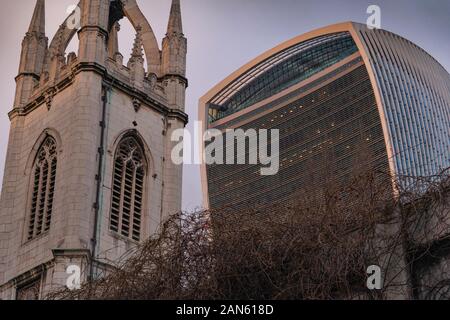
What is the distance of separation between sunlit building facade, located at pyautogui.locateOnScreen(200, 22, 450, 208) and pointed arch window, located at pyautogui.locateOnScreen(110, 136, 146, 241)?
75677 mm

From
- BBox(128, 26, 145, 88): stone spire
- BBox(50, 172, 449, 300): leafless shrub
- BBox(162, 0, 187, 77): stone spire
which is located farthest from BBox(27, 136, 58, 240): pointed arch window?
BBox(50, 172, 449, 300): leafless shrub

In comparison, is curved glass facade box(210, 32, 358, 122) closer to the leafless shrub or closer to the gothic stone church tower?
the gothic stone church tower

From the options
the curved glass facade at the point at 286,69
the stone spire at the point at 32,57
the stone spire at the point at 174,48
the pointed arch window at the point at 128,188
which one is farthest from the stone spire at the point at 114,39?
the curved glass facade at the point at 286,69

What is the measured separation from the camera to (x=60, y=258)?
40.2 meters

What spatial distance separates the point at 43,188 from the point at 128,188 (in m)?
3.96

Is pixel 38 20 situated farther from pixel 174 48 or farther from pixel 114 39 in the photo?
pixel 174 48

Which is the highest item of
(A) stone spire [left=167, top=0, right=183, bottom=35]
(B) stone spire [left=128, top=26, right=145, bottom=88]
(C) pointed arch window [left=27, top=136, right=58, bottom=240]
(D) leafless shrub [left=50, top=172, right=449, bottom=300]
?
(A) stone spire [left=167, top=0, right=183, bottom=35]

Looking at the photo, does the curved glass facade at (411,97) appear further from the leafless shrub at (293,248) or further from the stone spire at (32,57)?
the leafless shrub at (293,248)

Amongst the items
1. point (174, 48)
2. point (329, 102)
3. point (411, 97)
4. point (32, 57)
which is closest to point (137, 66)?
point (174, 48)

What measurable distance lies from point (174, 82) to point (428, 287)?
3282 cm

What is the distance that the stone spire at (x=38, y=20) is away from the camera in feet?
171

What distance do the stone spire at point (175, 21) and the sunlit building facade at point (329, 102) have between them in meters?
68.5

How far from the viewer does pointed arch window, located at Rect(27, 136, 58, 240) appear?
1737 inches

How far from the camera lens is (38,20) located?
52.7 m
